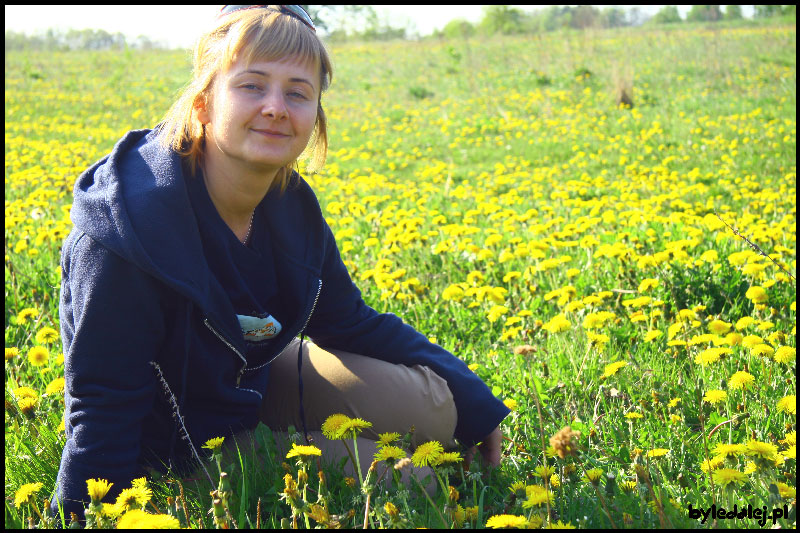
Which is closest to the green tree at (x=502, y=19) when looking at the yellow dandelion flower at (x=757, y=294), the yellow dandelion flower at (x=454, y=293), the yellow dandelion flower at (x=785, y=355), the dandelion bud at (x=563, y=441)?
the yellow dandelion flower at (x=454, y=293)

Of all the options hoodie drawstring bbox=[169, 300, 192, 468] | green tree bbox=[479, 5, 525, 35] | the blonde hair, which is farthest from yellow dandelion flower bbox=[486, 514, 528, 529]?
green tree bbox=[479, 5, 525, 35]

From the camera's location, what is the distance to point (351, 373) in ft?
7.48

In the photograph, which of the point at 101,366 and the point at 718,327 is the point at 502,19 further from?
the point at 101,366

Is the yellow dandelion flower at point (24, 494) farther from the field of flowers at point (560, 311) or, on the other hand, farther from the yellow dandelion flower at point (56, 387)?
the yellow dandelion flower at point (56, 387)

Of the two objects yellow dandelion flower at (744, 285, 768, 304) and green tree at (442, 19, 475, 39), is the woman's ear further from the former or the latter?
green tree at (442, 19, 475, 39)

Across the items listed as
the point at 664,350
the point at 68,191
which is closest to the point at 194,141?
the point at 664,350

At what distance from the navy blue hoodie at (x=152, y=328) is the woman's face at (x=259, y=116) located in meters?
0.16

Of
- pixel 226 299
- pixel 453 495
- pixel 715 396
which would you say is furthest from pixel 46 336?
pixel 715 396

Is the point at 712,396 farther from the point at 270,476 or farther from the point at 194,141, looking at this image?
the point at 194,141

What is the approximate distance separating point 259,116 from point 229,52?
210 mm

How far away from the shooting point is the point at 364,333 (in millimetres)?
2387

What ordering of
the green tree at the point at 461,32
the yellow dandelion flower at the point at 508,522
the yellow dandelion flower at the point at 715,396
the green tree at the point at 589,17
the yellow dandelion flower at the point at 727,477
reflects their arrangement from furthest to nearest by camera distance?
the green tree at the point at 461,32, the green tree at the point at 589,17, the yellow dandelion flower at the point at 715,396, the yellow dandelion flower at the point at 727,477, the yellow dandelion flower at the point at 508,522

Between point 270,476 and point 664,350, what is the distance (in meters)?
1.80

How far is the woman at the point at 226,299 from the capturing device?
172 cm
